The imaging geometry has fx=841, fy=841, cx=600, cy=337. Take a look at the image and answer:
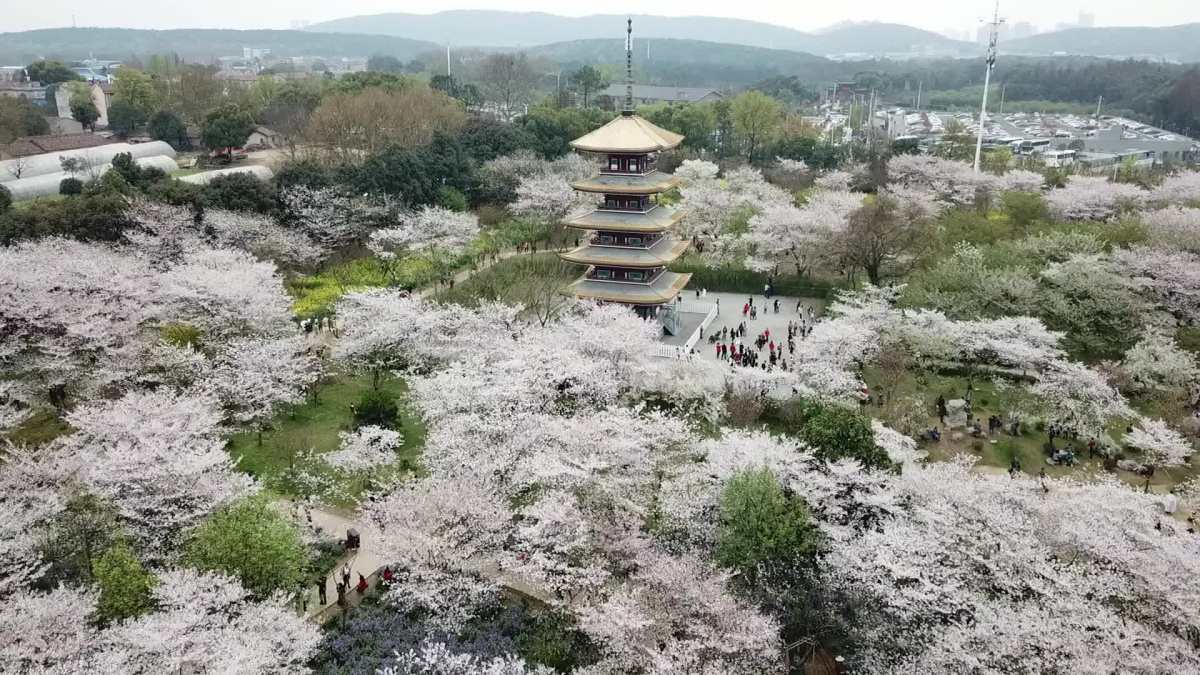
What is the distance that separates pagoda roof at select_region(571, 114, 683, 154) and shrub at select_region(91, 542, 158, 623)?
73.7 ft

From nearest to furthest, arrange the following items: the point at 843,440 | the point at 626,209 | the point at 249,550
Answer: the point at 249,550, the point at 843,440, the point at 626,209

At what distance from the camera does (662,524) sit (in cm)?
2108

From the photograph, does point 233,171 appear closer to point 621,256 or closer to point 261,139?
point 261,139

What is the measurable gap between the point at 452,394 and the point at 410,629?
314 inches

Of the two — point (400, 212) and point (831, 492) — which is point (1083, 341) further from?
point (400, 212)

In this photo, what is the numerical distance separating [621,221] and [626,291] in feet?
9.81

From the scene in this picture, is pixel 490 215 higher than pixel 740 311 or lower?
higher

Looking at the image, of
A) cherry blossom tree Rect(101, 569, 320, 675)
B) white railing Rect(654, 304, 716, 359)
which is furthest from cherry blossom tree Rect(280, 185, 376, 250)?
cherry blossom tree Rect(101, 569, 320, 675)

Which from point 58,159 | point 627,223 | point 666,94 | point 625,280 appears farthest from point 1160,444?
point 666,94

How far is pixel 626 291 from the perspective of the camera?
119ft

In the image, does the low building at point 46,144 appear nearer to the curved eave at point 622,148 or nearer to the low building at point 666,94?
the curved eave at point 622,148

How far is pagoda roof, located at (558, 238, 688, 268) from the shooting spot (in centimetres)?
3559

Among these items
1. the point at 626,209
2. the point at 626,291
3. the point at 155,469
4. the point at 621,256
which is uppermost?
the point at 626,209

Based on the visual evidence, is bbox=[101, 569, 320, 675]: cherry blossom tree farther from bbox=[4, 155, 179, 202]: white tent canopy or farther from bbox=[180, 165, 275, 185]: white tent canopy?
bbox=[180, 165, 275, 185]: white tent canopy
